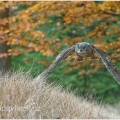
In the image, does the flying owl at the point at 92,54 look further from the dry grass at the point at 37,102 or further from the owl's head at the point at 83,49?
the dry grass at the point at 37,102

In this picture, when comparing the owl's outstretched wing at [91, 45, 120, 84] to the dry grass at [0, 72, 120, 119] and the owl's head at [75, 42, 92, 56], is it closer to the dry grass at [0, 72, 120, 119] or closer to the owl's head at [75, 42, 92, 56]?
the owl's head at [75, 42, 92, 56]

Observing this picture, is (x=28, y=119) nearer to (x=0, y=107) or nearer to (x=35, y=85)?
(x=0, y=107)

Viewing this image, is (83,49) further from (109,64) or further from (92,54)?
(109,64)

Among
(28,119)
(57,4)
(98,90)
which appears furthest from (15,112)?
(98,90)

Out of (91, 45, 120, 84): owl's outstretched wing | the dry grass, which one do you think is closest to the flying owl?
(91, 45, 120, 84): owl's outstretched wing

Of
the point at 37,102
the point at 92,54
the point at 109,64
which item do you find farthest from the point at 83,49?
the point at 37,102

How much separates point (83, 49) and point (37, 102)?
1.13m

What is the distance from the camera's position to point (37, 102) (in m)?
4.77

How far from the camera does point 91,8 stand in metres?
8.88

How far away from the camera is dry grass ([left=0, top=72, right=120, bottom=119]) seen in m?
4.58

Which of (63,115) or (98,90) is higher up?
(63,115)

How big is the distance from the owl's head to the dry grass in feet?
1.95

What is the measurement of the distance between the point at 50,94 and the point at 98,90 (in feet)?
27.6

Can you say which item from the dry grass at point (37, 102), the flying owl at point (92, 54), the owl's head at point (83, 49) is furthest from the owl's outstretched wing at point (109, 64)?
the dry grass at point (37, 102)
